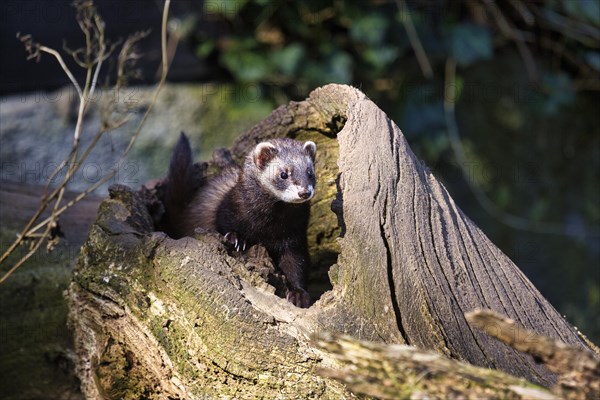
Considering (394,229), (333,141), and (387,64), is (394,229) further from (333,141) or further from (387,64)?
(387,64)

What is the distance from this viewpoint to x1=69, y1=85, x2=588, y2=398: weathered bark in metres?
1.96

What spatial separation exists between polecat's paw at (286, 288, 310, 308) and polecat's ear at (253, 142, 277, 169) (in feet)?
1.76

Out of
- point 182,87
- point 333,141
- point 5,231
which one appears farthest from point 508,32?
point 5,231

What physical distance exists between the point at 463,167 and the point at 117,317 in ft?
11.3

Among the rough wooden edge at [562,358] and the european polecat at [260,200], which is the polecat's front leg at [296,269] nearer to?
the european polecat at [260,200]

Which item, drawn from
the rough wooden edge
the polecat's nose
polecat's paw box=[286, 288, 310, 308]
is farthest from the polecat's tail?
the rough wooden edge

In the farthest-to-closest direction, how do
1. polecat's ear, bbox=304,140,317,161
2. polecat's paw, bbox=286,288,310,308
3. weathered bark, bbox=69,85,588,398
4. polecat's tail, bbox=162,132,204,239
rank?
1. polecat's tail, bbox=162,132,204,239
2. polecat's ear, bbox=304,140,317,161
3. polecat's paw, bbox=286,288,310,308
4. weathered bark, bbox=69,85,588,398

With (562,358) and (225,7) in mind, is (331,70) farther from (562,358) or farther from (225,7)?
(562,358)

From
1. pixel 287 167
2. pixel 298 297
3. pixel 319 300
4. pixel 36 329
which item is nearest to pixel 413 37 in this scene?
pixel 287 167

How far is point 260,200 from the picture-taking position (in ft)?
9.46

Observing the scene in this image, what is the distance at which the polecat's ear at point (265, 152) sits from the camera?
2.76 metres

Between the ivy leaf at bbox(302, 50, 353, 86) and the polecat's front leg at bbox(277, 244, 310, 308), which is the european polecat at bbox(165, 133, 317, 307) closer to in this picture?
the polecat's front leg at bbox(277, 244, 310, 308)

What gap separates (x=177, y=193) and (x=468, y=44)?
2.67 meters

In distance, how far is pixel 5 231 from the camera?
10.1 ft
